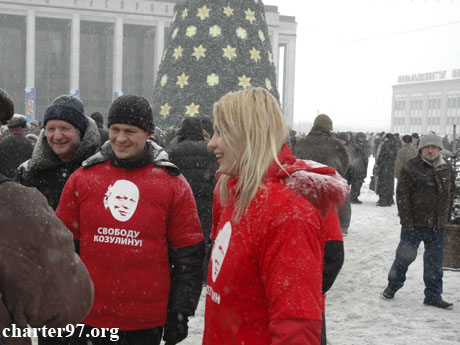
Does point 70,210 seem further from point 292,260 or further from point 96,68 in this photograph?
point 96,68

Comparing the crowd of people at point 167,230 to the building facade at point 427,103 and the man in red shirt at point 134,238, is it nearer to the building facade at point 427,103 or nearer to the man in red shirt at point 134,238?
the man in red shirt at point 134,238

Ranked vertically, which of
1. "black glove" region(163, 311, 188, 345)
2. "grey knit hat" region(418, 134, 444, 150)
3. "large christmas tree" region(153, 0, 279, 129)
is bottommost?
"black glove" region(163, 311, 188, 345)

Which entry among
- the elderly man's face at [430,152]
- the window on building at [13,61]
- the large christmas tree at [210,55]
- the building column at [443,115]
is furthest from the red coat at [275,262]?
the building column at [443,115]

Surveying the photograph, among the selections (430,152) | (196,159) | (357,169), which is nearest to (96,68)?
(357,169)

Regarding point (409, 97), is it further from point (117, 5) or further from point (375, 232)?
point (375, 232)

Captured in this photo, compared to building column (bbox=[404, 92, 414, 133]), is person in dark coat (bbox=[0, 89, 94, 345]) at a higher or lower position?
lower

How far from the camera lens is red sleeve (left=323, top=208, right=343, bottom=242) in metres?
1.84

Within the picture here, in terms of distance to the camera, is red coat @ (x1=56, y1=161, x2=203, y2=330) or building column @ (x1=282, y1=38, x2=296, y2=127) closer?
red coat @ (x1=56, y1=161, x2=203, y2=330)

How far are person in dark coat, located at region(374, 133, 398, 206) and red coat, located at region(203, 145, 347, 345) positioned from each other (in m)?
12.0

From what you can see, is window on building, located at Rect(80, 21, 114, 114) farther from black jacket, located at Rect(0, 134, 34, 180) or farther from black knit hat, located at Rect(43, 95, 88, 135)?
black knit hat, located at Rect(43, 95, 88, 135)

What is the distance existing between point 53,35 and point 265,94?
53.6 m

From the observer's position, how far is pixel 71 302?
1445mm

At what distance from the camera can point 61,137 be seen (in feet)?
10.1

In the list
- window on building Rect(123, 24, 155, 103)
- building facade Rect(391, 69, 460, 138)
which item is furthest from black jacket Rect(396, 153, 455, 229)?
building facade Rect(391, 69, 460, 138)
